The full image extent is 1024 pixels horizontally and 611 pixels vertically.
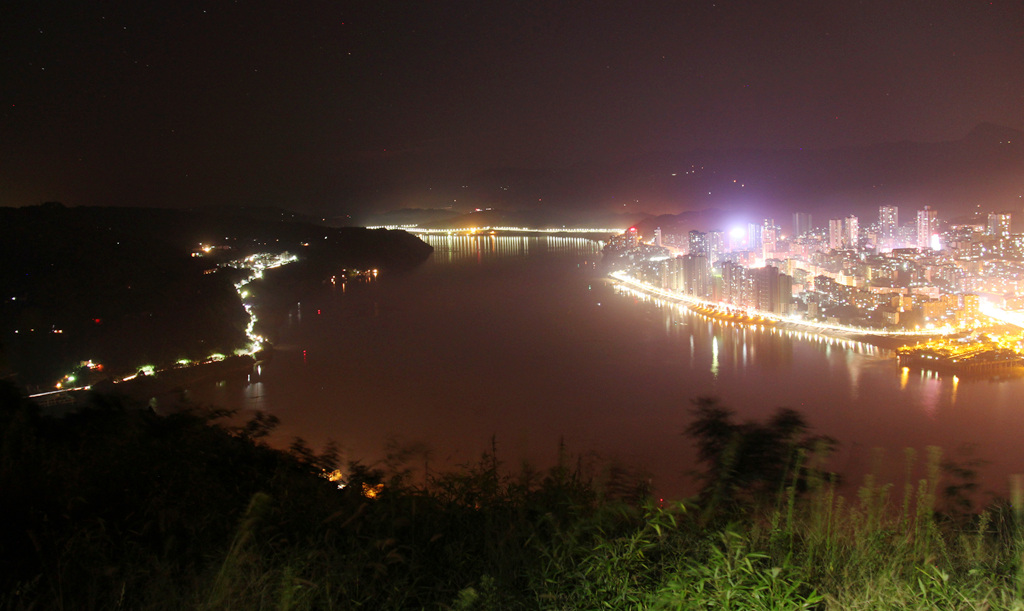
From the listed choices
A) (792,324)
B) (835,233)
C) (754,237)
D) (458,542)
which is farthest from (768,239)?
(458,542)

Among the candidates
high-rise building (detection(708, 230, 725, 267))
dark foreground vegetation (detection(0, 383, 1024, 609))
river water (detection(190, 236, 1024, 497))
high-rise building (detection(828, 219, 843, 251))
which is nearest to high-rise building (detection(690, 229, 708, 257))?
high-rise building (detection(708, 230, 725, 267))

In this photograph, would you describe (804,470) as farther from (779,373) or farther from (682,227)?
(682,227)

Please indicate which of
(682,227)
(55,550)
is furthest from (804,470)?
(682,227)

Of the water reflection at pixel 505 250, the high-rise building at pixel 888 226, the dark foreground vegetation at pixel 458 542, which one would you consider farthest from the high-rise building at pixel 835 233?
the dark foreground vegetation at pixel 458 542

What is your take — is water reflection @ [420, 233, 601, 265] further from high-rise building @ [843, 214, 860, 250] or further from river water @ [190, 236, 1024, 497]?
river water @ [190, 236, 1024, 497]

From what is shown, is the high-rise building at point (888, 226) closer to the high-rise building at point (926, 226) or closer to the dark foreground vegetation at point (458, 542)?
the high-rise building at point (926, 226)

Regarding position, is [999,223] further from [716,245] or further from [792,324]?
[792,324]
